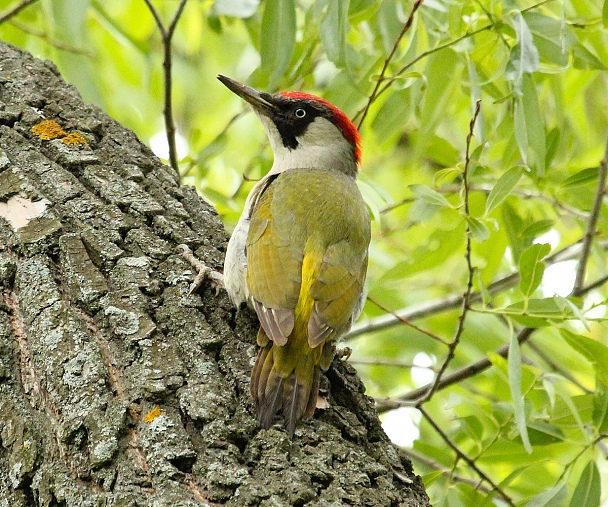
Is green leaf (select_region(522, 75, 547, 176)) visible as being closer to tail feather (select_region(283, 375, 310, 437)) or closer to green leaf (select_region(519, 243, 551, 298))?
green leaf (select_region(519, 243, 551, 298))

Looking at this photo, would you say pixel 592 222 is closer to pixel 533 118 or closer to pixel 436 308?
Answer: pixel 533 118

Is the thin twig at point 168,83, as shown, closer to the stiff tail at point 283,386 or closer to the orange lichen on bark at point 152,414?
the stiff tail at point 283,386

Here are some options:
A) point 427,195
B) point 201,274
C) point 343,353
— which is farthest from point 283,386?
point 427,195

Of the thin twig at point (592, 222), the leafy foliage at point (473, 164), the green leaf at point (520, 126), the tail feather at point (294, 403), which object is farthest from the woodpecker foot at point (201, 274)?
the thin twig at point (592, 222)

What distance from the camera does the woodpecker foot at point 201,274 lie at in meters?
2.93

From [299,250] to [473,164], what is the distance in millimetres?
873

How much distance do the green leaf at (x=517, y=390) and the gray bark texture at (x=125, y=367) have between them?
569 mm

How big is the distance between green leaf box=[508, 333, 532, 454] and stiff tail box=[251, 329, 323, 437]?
78 cm

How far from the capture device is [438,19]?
12.0ft

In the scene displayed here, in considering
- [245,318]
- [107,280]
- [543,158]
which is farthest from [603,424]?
[107,280]

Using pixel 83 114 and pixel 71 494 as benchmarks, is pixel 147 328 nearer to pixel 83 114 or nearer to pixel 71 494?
pixel 71 494

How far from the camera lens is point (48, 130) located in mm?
3271

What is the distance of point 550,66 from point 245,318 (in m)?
1.82

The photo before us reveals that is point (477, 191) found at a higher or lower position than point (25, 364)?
higher
